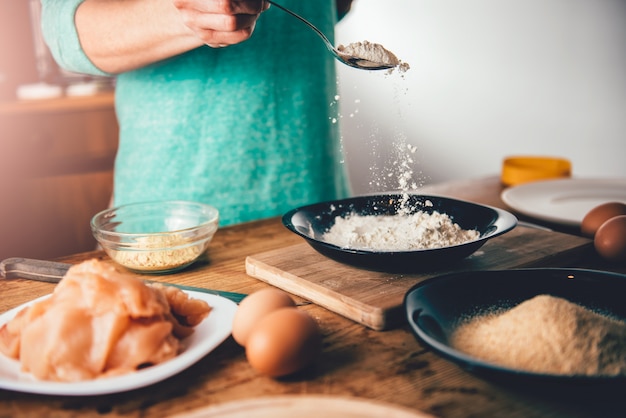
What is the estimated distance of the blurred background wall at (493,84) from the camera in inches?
154

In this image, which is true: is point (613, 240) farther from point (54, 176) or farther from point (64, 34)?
point (54, 176)

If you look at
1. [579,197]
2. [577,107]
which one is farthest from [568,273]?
[577,107]

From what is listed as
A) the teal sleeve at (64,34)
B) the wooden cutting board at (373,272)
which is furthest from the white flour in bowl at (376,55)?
the teal sleeve at (64,34)

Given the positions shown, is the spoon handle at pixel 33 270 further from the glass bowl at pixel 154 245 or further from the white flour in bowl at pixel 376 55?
the white flour in bowl at pixel 376 55

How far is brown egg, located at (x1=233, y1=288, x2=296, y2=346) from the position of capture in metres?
0.88

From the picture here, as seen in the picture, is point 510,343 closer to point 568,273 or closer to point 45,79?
point 568,273

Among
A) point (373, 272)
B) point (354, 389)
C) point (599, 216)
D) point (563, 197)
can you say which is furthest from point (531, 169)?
point (354, 389)

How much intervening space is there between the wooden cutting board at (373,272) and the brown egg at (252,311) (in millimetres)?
158

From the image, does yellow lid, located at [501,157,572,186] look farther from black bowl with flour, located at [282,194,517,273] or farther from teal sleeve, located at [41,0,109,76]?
teal sleeve, located at [41,0,109,76]

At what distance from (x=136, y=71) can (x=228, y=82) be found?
275 mm

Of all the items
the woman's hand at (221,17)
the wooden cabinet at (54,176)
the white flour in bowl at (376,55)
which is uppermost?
the woman's hand at (221,17)

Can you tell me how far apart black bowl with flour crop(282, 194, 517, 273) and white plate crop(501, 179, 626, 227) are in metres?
0.34

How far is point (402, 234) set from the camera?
46.8 inches

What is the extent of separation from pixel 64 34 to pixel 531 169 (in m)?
1.55
